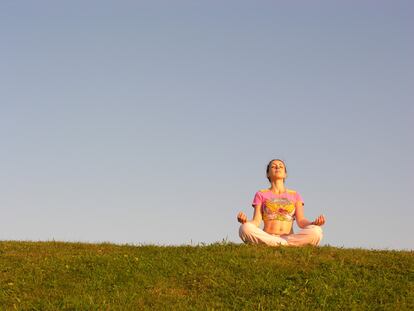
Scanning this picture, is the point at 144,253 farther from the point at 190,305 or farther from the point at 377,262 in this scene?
the point at 377,262

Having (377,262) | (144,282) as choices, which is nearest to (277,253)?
(377,262)

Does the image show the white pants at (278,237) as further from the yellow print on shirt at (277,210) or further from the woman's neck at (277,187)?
the woman's neck at (277,187)

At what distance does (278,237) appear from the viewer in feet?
53.4

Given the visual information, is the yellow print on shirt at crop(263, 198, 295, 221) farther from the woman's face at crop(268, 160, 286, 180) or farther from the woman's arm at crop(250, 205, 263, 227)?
the woman's face at crop(268, 160, 286, 180)

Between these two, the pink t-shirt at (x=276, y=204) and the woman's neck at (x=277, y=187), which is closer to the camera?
the pink t-shirt at (x=276, y=204)

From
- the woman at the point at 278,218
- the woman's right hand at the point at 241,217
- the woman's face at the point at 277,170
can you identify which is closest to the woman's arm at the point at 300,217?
the woman at the point at 278,218

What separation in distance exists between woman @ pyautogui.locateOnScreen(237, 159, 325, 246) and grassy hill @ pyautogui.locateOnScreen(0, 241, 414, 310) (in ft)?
1.45

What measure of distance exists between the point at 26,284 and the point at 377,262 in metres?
8.12

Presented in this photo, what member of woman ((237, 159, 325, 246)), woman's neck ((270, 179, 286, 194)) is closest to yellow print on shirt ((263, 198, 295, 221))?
woman ((237, 159, 325, 246))

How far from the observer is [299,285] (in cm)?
1351

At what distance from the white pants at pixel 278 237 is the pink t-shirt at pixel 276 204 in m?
0.48

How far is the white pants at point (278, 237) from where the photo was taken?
16.0 m

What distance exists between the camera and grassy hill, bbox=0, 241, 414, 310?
1278 centimetres

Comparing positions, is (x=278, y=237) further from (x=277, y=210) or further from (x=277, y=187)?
(x=277, y=187)
